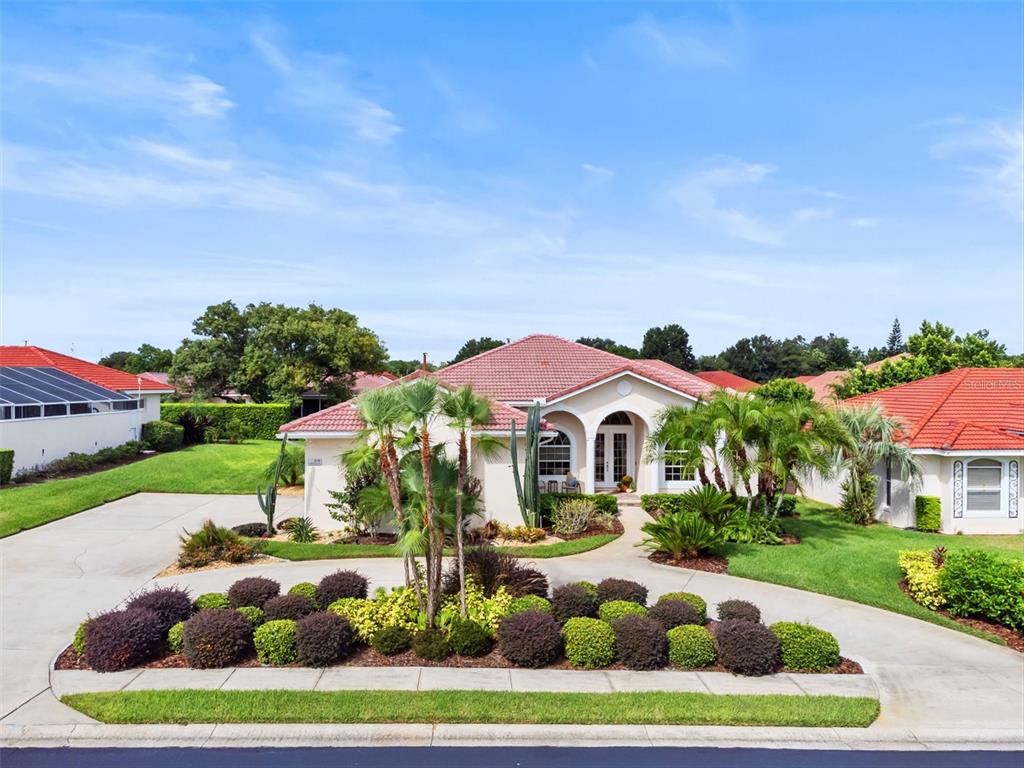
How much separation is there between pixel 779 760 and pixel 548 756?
2.51 meters

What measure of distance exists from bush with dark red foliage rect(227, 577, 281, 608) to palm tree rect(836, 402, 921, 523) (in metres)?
16.5

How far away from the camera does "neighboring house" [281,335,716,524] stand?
62.5 feet

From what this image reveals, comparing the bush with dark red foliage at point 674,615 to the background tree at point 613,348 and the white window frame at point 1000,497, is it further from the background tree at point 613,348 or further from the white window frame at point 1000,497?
the background tree at point 613,348

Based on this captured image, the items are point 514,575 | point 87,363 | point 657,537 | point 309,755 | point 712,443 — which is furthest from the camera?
point 87,363

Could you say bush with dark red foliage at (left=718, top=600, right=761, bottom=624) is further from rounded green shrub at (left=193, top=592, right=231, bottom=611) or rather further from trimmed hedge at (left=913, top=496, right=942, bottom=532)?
trimmed hedge at (left=913, top=496, right=942, bottom=532)

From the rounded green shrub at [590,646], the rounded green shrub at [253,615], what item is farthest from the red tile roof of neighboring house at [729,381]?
the rounded green shrub at [253,615]

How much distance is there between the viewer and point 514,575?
12031mm

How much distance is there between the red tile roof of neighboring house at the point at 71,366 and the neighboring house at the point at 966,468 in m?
35.3

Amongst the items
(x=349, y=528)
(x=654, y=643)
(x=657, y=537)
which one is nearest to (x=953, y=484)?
(x=657, y=537)

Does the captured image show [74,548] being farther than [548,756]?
Yes

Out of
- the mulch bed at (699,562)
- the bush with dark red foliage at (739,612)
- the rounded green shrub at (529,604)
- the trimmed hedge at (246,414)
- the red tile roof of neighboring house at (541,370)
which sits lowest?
the mulch bed at (699,562)

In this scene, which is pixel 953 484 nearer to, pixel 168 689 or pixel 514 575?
pixel 514 575

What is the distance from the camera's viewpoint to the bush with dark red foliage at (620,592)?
11.9 m

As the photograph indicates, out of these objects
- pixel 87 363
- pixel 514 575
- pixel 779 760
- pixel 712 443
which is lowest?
pixel 779 760
